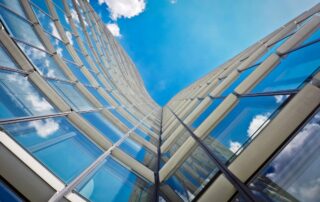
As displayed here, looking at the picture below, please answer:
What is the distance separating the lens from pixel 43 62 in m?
6.85

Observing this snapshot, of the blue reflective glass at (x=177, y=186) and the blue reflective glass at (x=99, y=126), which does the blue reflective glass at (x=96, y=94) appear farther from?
the blue reflective glass at (x=177, y=186)

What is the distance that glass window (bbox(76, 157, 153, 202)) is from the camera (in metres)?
4.12

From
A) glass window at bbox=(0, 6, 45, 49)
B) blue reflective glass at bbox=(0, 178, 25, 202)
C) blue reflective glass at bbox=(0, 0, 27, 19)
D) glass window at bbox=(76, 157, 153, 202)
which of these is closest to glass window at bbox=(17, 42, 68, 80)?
glass window at bbox=(0, 6, 45, 49)

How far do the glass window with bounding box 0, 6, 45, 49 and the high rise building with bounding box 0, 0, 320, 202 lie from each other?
42 mm

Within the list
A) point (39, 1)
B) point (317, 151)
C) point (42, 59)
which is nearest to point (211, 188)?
point (317, 151)

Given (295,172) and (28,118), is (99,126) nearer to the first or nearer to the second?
(28,118)

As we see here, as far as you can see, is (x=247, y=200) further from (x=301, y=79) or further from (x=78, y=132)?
(x=78, y=132)

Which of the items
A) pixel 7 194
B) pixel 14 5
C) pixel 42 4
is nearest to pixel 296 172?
pixel 7 194

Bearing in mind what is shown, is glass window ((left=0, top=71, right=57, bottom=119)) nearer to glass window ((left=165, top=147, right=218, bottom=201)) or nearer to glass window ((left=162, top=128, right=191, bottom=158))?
glass window ((left=165, top=147, right=218, bottom=201))

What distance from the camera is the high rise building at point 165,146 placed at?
3.21 metres

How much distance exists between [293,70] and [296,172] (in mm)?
3430

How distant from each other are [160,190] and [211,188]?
1932 mm

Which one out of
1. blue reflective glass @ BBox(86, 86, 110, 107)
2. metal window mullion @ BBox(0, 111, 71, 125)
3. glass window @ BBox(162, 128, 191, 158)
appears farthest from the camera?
blue reflective glass @ BBox(86, 86, 110, 107)

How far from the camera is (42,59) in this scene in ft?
22.7
